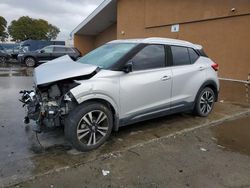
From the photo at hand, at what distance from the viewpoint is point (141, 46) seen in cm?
541

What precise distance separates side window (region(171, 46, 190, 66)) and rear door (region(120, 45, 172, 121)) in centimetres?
30

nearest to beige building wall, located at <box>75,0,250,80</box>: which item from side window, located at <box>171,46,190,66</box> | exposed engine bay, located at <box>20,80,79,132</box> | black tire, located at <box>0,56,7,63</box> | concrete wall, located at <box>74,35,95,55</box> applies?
side window, located at <box>171,46,190,66</box>

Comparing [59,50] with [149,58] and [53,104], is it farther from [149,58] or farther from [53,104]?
[53,104]

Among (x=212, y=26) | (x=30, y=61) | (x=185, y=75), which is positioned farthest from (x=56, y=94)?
(x=30, y=61)

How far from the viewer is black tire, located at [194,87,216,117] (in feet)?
21.2

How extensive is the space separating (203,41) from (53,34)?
278ft

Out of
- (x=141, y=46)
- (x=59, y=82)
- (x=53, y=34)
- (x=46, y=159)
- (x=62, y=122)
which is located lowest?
(x=46, y=159)

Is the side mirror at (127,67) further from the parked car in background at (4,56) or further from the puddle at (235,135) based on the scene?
the parked car in background at (4,56)

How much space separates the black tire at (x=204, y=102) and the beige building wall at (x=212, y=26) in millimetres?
5938

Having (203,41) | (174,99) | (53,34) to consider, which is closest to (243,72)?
(203,41)

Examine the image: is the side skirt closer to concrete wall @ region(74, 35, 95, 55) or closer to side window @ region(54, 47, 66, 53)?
side window @ region(54, 47, 66, 53)

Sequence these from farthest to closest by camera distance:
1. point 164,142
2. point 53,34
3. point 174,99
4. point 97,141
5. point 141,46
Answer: point 53,34 → point 174,99 → point 141,46 → point 164,142 → point 97,141

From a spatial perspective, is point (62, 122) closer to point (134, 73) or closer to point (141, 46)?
point (134, 73)

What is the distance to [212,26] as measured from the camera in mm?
13492
